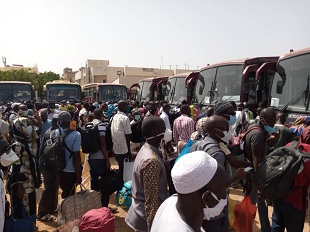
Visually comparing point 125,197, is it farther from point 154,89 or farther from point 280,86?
point 154,89

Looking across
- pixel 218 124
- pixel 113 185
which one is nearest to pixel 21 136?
pixel 113 185

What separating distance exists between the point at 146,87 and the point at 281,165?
1331cm

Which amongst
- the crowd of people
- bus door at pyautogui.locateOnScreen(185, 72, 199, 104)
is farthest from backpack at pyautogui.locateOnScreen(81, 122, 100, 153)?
bus door at pyautogui.locateOnScreen(185, 72, 199, 104)

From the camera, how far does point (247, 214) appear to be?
335 centimetres

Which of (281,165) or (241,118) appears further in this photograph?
(241,118)

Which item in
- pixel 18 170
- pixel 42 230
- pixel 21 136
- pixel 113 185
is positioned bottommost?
pixel 42 230

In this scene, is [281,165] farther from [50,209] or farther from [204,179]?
[50,209]

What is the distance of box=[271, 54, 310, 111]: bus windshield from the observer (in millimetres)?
5508

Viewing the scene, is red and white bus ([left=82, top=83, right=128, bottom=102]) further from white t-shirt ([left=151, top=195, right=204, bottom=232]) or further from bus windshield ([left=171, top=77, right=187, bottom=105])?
white t-shirt ([left=151, top=195, right=204, bottom=232])

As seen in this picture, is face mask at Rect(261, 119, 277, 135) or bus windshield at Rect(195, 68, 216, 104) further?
bus windshield at Rect(195, 68, 216, 104)

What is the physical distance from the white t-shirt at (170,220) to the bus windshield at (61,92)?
51.4ft

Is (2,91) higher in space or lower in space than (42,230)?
higher

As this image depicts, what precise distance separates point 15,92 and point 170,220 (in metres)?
14.7

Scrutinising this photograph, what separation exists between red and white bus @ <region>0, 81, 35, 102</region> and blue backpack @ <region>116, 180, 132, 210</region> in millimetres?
10448
